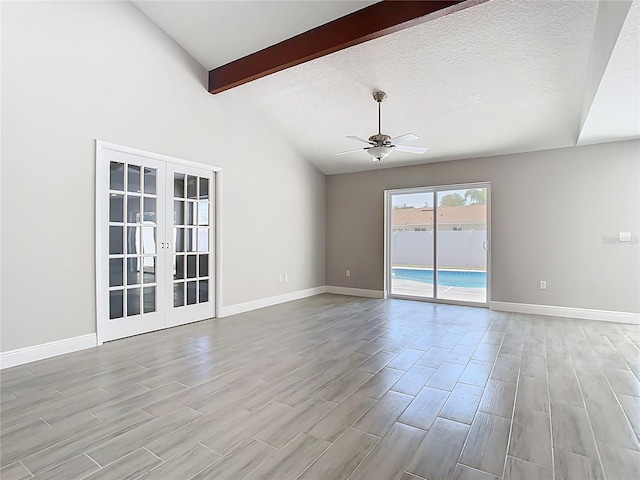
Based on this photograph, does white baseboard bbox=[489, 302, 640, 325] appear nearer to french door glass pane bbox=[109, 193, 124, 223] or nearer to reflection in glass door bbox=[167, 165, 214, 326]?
reflection in glass door bbox=[167, 165, 214, 326]

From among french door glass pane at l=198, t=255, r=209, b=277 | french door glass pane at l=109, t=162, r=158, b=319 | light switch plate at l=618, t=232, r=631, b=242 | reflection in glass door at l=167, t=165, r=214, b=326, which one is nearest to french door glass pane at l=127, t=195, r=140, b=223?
french door glass pane at l=109, t=162, r=158, b=319

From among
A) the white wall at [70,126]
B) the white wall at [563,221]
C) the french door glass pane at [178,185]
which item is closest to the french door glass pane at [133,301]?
the white wall at [70,126]

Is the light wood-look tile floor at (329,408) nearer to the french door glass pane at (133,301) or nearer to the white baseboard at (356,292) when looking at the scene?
the french door glass pane at (133,301)

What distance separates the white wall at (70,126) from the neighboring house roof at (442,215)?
3648 mm

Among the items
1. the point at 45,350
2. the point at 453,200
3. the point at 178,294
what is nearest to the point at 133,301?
the point at 178,294

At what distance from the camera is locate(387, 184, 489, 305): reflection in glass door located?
20.3ft

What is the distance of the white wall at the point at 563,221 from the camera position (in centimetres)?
504

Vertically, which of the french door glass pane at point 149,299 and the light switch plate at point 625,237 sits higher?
the light switch plate at point 625,237

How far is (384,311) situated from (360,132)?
3.02m

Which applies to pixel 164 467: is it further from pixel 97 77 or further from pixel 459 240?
pixel 459 240

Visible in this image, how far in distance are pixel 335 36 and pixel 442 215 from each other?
155 inches

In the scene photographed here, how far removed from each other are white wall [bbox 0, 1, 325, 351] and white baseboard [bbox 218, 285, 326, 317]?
1.96 meters

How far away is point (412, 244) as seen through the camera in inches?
270

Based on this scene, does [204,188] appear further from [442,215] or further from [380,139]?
[442,215]
